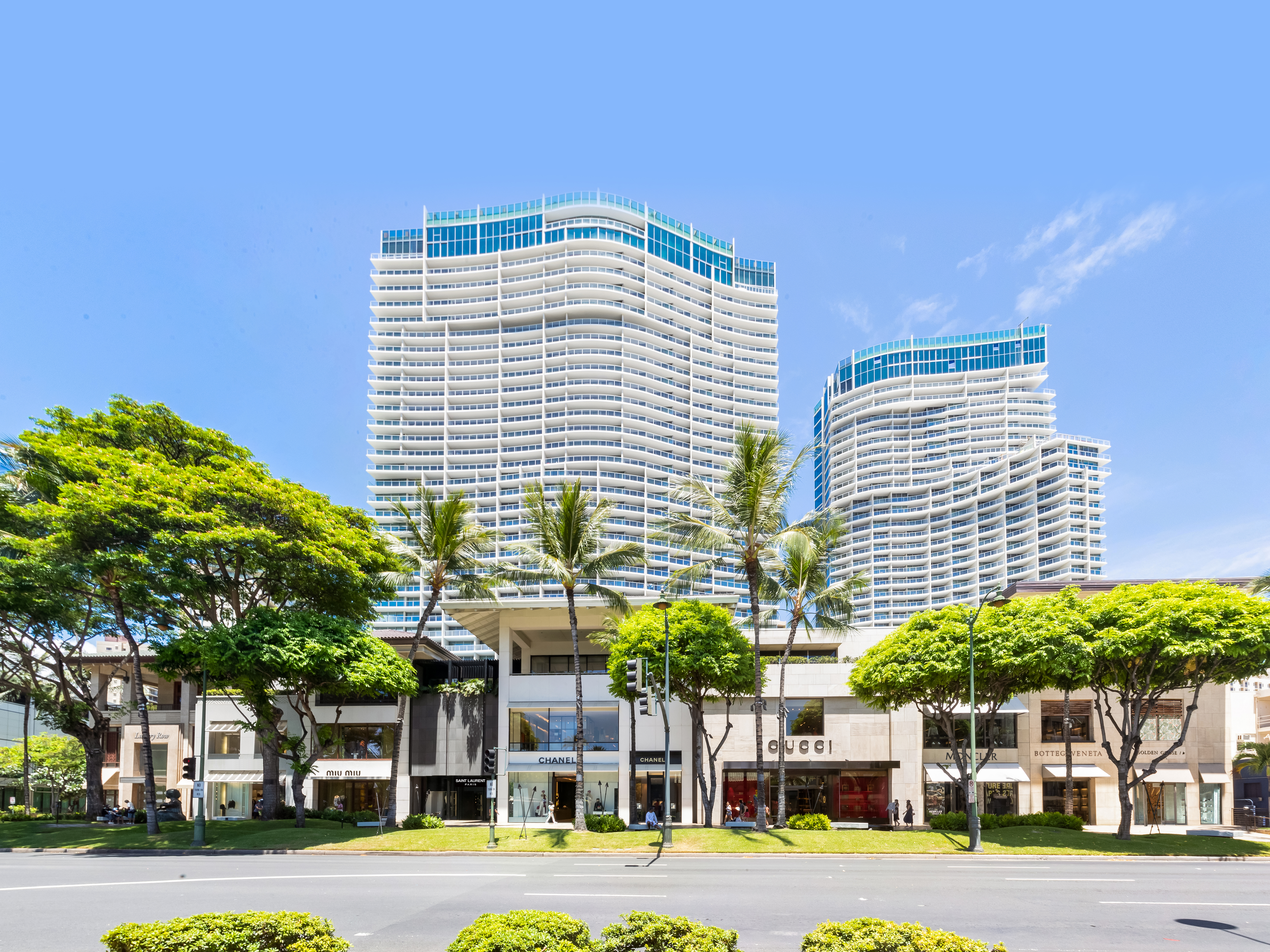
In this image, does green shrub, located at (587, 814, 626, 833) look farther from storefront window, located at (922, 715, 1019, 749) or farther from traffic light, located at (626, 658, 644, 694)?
storefront window, located at (922, 715, 1019, 749)

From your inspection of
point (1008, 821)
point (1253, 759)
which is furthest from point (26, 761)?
point (1253, 759)

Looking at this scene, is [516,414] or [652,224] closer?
[516,414]

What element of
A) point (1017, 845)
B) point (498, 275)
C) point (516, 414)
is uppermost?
point (498, 275)

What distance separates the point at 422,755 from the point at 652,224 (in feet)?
480

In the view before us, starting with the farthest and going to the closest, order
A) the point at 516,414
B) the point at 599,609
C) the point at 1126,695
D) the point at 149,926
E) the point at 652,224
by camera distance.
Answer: the point at 652,224
the point at 516,414
the point at 599,609
the point at 1126,695
the point at 149,926

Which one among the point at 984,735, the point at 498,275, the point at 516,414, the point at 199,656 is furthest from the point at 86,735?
the point at 498,275

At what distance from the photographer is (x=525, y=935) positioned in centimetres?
1031

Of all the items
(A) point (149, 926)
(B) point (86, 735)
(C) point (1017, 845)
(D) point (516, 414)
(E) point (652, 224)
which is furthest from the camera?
(E) point (652, 224)

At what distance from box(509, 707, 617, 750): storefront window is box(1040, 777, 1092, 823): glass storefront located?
2412 centimetres

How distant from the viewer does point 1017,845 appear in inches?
1345

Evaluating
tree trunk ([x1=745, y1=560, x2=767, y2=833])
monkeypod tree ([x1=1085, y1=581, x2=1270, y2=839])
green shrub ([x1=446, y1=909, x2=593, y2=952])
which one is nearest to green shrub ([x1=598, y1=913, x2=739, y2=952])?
green shrub ([x1=446, y1=909, x2=593, y2=952])

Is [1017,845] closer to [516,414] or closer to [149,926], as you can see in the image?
[149,926]

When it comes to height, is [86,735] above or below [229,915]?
below

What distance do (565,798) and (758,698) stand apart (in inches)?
578
